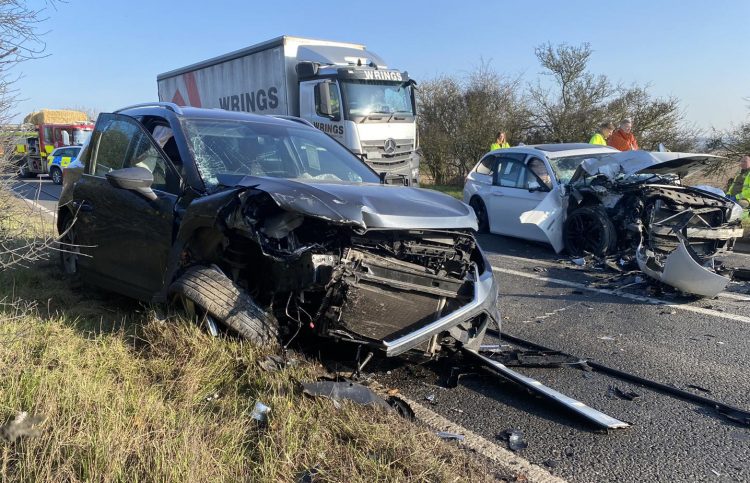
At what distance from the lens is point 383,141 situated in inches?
552

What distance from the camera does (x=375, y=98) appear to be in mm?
13969

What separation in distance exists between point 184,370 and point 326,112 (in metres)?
10.7

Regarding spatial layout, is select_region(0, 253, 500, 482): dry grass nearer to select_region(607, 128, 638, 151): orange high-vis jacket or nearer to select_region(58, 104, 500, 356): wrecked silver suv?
select_region(58, 104, 500, 356): wrecked silver suv

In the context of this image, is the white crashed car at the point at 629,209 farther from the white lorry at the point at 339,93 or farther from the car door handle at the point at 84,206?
the car door handle at the point at 84,206

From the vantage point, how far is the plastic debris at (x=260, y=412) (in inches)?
117

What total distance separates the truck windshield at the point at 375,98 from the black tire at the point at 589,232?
21.2 feet

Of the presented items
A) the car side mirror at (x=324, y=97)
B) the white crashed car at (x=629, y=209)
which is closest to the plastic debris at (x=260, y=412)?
the white crashed car at (x=629, y=209)

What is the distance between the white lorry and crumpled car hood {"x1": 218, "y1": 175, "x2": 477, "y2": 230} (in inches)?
344

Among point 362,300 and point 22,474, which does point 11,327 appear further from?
point 362,300

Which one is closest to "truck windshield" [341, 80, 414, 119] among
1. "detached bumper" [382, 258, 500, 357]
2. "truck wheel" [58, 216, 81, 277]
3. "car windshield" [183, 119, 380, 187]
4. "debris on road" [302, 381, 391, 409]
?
"truck wheel" [58, 216, 81, 277]

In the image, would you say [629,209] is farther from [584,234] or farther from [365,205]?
[365,205]

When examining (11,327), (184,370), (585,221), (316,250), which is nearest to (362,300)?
(316,250)

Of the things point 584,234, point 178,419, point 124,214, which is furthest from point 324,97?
point 178,419

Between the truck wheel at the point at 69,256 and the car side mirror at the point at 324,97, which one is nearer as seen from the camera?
the truck wheel at the point at 69,256
